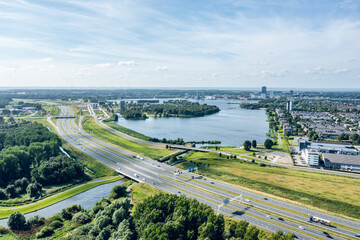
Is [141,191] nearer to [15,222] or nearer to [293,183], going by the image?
[15,222]

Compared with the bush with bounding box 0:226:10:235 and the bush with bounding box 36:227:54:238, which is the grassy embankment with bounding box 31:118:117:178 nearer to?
the bush with bounding box 36:227:54:238

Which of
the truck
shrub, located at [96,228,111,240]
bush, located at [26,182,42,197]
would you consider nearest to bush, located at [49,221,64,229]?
shrub, located at [96,228,111,240]

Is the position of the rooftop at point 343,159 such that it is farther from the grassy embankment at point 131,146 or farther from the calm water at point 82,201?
the calm water at point 82,201

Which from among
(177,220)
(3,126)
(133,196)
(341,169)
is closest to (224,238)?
(177,220)

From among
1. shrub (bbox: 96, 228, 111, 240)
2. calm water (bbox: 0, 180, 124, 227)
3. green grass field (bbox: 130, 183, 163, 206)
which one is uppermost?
shrub (bbox: 96, 228, 111, 240)

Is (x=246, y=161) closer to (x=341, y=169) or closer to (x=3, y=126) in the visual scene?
(x=341, y=169)

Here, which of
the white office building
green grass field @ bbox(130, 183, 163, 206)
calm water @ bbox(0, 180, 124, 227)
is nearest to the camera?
calm water @ bbox(0, 180, 124, 227)
